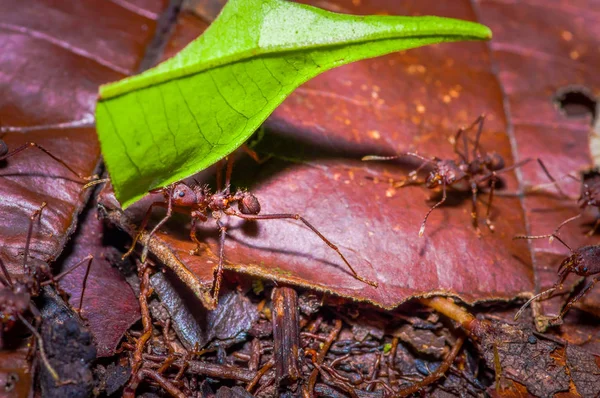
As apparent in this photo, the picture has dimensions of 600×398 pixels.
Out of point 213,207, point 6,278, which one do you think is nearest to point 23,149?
point 6,278

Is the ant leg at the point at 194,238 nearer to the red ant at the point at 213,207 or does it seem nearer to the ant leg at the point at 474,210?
the red ant at the point at 213,207

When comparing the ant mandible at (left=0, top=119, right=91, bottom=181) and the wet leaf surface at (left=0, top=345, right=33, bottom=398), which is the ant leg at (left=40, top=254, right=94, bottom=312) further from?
the ant mandible at (left=0, top=119, right=91, bottom=181)

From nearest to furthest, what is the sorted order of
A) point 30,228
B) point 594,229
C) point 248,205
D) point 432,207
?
point 30,228
point 248,205
point 432,207
point 594,229

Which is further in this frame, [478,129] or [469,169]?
[478,129]

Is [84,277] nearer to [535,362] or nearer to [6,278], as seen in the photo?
[6,278]

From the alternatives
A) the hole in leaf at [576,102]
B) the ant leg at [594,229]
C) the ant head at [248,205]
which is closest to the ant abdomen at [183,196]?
the ant head at [248,205]

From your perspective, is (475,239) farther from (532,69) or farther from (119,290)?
(119,290)

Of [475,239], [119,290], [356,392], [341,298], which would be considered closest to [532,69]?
[475,239]

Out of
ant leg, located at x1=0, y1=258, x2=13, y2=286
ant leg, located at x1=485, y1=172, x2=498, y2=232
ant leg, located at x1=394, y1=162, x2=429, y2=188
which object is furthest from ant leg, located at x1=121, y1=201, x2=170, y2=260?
ant leg, located at x1=485, y1=172, x2=498, y2=232
